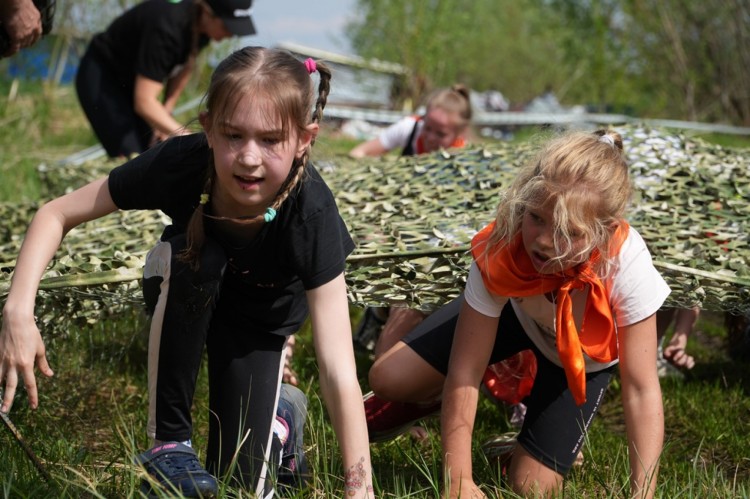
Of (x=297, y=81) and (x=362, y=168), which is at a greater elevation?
(x=297, y=81)

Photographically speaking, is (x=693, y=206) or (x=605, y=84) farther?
(x=605, y=84)

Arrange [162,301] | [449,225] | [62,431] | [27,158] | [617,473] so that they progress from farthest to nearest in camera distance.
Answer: [27,158]
[449,225]
[62,431]
[617,473]
[162,301]

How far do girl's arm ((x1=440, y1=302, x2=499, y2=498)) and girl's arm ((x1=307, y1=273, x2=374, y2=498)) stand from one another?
32 centimetres

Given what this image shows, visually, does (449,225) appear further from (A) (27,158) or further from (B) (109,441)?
(A) (27,158)

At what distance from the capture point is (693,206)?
3.42 metres

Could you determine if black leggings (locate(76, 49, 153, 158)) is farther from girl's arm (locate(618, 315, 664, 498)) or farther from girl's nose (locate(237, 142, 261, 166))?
girl's arm (locate(618, 315, 664, 498))

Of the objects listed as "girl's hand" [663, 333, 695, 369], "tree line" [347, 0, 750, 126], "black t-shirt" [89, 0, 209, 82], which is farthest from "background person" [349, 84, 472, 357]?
"tree line" [347, 0, 750, 126]

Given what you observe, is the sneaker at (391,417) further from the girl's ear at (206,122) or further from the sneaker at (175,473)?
the girl's ear at (206,122)

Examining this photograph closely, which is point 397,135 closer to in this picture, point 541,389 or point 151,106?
point 151,106

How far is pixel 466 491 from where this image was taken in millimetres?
Answer: 2252

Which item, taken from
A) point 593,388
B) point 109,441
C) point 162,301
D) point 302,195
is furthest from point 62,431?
point 593,388

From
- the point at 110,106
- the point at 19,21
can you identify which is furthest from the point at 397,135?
the point at 19,21

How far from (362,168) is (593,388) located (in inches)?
73.4

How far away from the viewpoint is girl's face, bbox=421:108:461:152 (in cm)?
486
